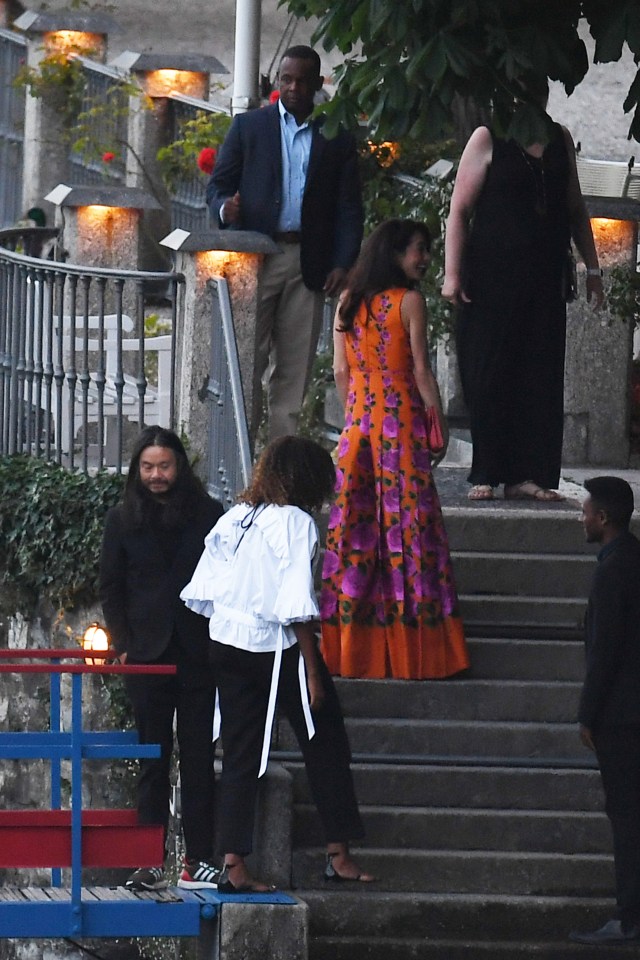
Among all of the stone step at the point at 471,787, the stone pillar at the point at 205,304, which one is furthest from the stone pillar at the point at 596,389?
the stone step at the point at 471,787

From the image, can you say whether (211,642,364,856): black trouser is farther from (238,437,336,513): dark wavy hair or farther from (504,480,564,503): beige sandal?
(504,480,564,503): beige sandal

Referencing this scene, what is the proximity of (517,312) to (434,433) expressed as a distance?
0.92m

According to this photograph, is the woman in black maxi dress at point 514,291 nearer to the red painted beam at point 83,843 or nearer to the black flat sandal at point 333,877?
the black flat sandal at point 333,877

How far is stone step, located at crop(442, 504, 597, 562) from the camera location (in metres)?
8.83

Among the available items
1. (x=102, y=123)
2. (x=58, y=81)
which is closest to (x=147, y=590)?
(x=102, y=123)

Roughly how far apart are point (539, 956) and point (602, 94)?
14.9 meters

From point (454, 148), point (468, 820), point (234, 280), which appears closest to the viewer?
point (468, 820)

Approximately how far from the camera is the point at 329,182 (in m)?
9.27

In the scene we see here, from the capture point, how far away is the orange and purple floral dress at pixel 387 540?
8.12 m

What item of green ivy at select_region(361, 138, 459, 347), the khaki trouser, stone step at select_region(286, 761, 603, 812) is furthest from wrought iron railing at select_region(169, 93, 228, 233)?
stone step at select_region(286, 761, 603, 812)

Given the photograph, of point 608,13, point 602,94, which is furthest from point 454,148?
point 602,94

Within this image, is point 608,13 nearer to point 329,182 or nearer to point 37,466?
point 329,182

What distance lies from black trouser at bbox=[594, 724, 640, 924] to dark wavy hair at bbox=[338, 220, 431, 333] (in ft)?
6.33

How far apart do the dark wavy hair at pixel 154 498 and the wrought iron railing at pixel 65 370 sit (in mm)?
1860
